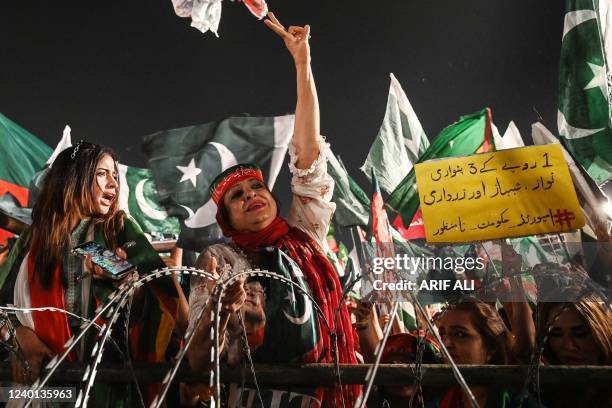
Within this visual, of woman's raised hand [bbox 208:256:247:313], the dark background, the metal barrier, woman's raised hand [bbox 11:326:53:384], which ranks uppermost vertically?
the dark background

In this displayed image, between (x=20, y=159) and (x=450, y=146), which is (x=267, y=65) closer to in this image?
(x=450, y=146)

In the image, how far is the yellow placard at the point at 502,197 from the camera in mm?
3086

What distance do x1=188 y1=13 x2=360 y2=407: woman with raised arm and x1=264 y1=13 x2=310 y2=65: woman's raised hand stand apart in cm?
26

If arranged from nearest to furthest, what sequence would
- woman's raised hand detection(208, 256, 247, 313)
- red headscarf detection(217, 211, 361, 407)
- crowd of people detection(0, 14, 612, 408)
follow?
woman's raised hand detection(208, 256, 247, 313), crowd of people detection(0, 14, 612, 408), red headscarf detection(217, 211, 361, 407)

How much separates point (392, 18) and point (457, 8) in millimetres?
435

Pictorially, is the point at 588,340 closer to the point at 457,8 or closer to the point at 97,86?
the point at 457,8

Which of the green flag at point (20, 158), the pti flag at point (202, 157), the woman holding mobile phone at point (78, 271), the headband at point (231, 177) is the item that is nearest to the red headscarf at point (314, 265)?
the headband at point (231, 177)

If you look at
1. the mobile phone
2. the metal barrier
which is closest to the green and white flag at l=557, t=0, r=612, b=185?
the metal barrier

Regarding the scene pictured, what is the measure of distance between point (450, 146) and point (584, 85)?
93cm

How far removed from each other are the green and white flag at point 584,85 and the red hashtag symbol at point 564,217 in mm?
554

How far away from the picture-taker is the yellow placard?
3086 mm

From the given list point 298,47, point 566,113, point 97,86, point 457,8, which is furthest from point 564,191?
point 97,86

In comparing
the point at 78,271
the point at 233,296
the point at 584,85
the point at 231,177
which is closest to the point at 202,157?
the point at 231,177

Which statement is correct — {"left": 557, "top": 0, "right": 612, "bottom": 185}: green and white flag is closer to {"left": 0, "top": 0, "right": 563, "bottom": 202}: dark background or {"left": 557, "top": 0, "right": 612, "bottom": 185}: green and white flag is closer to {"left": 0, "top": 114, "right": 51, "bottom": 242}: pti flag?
{"left": 0, "top": 0, "right": 563, "bottom": 202}: dark background
